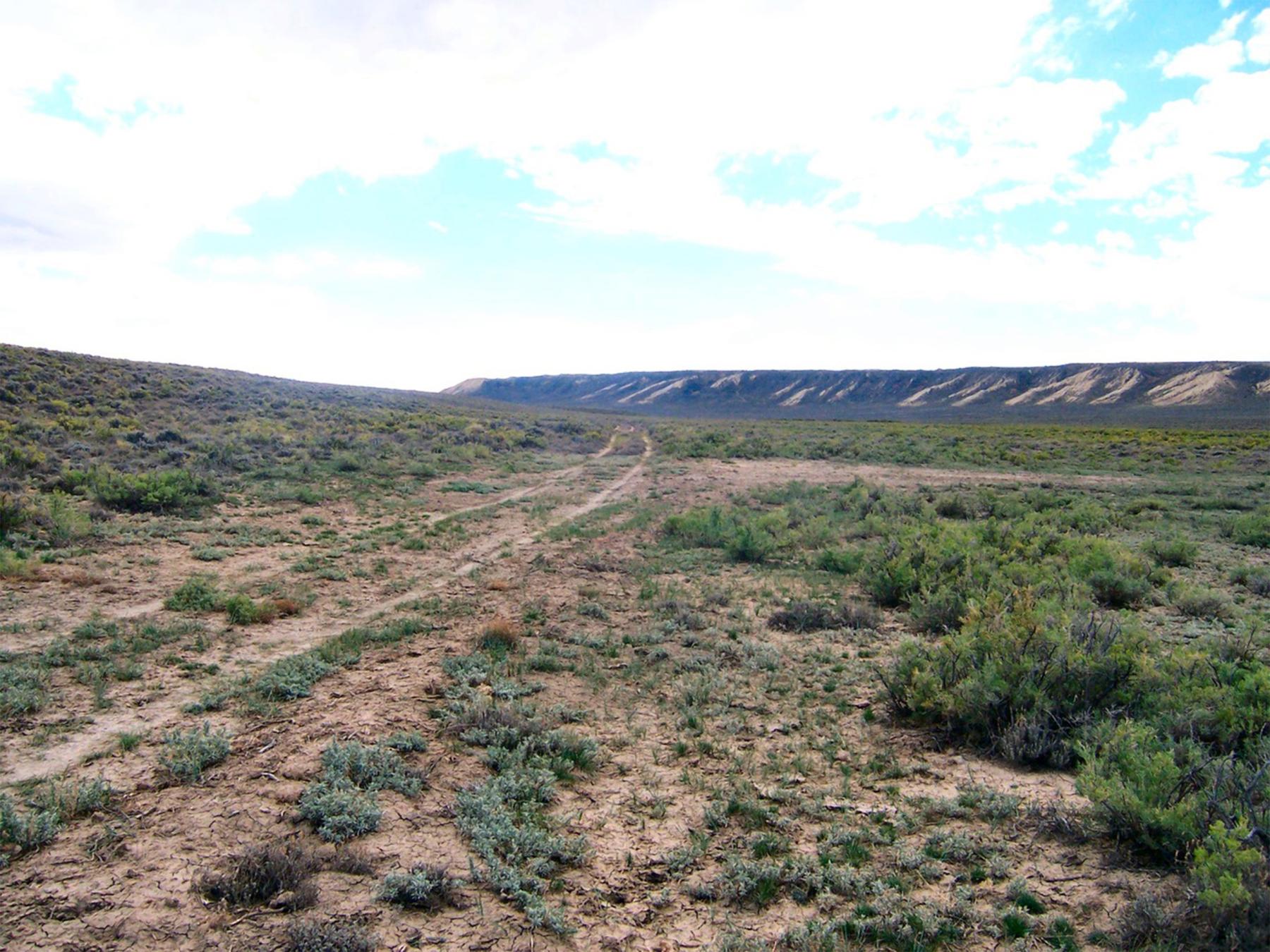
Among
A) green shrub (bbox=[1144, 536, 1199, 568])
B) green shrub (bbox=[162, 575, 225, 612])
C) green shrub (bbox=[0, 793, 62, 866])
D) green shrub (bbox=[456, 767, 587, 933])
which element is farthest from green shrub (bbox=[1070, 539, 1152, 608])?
green shrub (bbox=[162, 575, 225, 612])

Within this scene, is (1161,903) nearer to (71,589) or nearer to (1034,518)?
(71,589)

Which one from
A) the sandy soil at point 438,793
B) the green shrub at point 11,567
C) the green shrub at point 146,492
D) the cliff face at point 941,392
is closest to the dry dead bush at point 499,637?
the sandy soil at point 438,793

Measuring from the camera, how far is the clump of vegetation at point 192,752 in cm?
485

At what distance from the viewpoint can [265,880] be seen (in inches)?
149

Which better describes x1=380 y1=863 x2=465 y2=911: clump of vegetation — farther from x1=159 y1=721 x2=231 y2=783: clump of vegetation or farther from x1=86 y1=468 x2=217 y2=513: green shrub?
x1=86 y1=468 x2=217 y2=513: green shrub

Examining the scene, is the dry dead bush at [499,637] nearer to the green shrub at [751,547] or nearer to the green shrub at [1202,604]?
the green shrub at [751,547]

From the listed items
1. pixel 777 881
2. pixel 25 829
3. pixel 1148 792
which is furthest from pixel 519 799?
pixel 1148 792

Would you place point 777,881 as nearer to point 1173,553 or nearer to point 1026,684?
point 1026,684

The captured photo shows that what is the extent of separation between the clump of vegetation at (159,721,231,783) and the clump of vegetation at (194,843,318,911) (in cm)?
119

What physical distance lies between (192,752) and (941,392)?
117007 mm

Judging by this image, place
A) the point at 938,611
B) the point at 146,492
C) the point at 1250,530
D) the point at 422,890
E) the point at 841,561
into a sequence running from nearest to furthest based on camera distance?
the point at 422,890 < the point at 938,611 < the point at 841,561 < the point at 1250,530 < the point at 146,492

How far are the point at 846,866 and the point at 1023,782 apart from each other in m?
1.86

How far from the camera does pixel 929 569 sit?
10.4 m

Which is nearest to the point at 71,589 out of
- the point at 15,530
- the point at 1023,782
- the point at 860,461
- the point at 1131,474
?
the point at 15,530
